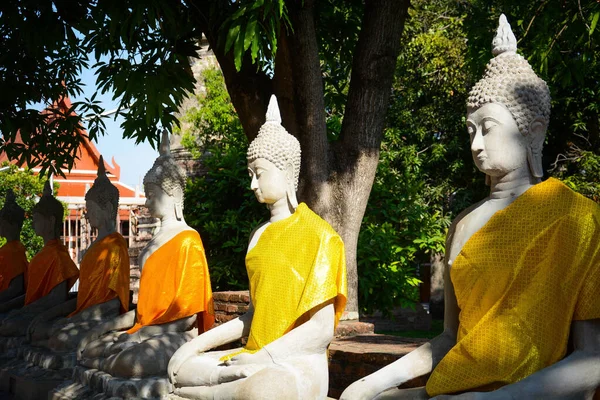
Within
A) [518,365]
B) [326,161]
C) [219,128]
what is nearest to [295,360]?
[518,365]

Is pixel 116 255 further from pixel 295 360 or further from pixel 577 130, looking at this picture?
pixel 577 130

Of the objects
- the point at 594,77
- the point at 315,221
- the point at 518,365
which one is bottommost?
the point at 518,365

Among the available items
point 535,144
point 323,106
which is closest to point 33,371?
point 323,106

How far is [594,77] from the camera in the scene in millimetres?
11930

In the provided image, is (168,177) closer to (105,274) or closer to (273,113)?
(105,274)

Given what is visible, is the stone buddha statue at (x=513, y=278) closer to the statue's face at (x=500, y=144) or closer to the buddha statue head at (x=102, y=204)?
the statue's face at (x=500, y=144)

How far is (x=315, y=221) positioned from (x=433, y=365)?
1306mm

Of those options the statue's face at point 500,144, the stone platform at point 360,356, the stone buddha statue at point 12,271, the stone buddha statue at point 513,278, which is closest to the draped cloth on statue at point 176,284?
Answer: the stone platform at point 360,356

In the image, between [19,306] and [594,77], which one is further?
[594,77]

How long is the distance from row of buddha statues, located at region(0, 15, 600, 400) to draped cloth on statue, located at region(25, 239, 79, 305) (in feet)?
4.61

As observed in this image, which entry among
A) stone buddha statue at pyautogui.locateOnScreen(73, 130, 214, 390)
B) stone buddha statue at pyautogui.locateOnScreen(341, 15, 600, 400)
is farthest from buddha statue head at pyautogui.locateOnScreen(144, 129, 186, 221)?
stone buddha statue at pyautogui.locateOnScreen(341, 15, 600, 400)

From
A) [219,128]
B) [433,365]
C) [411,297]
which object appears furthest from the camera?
[219,128]

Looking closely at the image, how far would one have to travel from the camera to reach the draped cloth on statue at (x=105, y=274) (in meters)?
6.91

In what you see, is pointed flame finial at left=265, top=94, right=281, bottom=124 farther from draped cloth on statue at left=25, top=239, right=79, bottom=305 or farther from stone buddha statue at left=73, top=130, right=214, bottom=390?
draped cloth on statue at left=25, top=239, right=79, bottom=305
